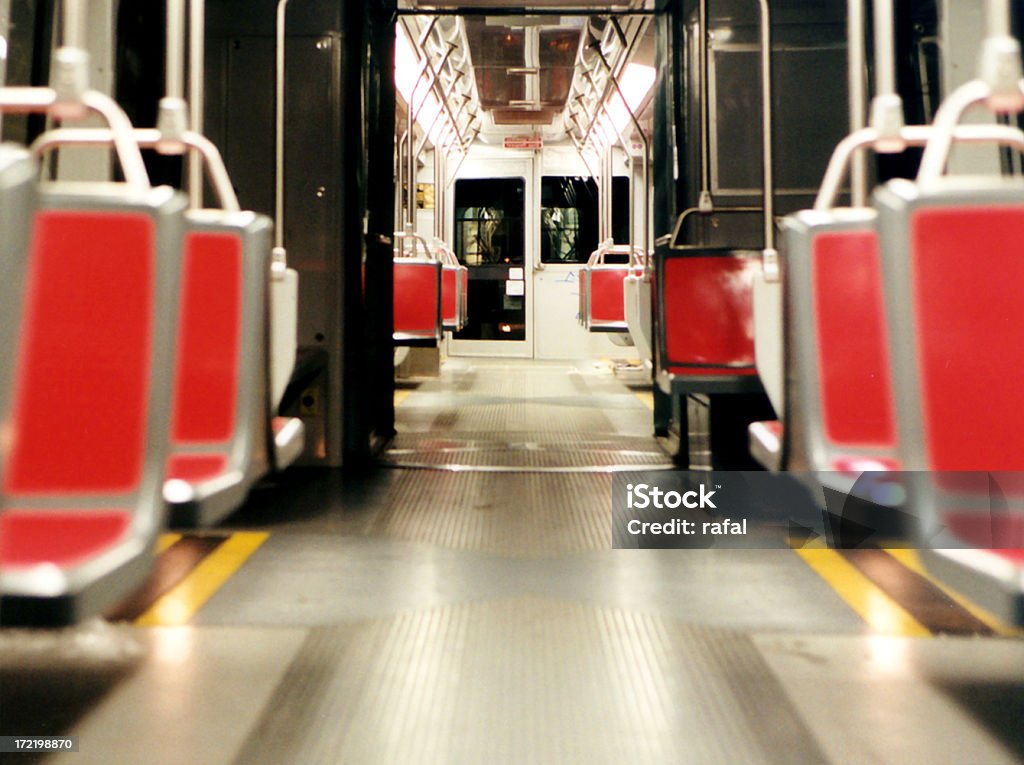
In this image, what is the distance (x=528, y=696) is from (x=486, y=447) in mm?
3328

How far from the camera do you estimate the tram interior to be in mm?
1455

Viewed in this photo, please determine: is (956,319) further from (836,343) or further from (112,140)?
(112,140)

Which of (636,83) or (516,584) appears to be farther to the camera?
(636,83)

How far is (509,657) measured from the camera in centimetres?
215

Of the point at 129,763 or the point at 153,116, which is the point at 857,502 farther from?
the point at 153,116

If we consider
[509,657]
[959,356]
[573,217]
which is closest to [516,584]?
[509,657]

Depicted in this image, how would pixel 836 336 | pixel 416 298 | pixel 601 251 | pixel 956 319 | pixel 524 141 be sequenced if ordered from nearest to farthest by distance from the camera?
pixel 956 319 < pixel 836 336 < pixel 416 298 < pixel 601 251 < pixel 524 141

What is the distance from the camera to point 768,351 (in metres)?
2.58

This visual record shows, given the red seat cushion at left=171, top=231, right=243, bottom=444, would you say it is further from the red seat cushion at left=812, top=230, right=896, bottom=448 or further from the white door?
the white door

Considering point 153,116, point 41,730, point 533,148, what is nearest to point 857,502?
point 41,730

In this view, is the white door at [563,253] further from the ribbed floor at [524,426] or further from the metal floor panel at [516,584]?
the metal floor panel at [516,584]

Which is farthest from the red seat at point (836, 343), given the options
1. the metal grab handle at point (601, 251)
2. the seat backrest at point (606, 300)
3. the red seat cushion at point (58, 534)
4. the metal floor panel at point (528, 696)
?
the seat backrest at point (606, 300)

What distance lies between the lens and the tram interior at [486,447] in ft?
4.77
